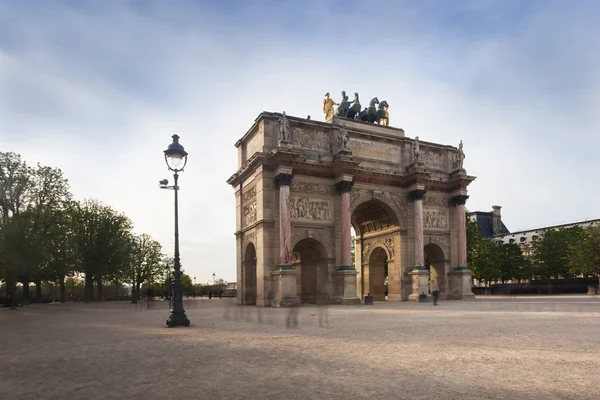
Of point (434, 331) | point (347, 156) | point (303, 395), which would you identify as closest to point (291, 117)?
point (347, 156)

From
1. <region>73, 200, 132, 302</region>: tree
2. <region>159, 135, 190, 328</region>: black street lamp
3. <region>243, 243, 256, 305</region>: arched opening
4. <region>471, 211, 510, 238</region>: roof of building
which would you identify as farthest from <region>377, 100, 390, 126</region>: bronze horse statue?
<region>471, 211, 510, 238</region>: roof of building

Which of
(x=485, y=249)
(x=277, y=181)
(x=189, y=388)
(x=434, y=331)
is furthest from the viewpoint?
(x=485, y=249)

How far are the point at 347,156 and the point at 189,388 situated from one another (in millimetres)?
28038

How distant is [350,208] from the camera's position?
113ft

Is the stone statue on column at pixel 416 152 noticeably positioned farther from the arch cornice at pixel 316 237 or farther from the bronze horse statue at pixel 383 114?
the arch cornice at pixel 316 237

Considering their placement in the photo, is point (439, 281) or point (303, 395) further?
point (439, 281)

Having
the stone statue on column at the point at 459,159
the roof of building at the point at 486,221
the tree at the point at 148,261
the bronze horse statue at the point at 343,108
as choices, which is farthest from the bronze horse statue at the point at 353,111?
the roof of building at the point at 486,221

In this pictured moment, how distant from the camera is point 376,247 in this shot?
1586 inches

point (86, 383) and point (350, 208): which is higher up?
point (350, 208)

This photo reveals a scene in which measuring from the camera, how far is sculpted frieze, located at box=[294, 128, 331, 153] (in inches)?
1348

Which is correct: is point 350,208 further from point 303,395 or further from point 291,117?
point 303,395

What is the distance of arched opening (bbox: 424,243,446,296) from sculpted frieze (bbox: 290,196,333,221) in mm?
10416

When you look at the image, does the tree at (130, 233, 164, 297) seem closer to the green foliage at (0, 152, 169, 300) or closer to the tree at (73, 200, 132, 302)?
the green foliage at (0, 152, 169, 300)

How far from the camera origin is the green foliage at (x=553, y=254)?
69562 mm
